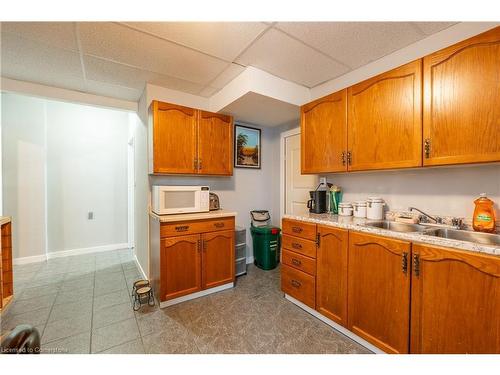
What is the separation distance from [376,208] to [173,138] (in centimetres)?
212

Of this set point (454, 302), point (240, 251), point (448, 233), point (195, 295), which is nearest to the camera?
point (454, 302)

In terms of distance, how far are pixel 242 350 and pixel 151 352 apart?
A: 2.10 ft

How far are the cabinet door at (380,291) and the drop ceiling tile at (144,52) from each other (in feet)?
6.68

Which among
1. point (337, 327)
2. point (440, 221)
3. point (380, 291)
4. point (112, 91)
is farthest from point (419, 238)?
point (112, 91)

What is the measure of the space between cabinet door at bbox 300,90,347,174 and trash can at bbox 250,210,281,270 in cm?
106

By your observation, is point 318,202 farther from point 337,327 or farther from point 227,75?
point 227,75

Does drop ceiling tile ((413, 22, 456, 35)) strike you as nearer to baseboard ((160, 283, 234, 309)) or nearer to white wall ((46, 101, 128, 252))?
baseboard ((160, 283, 234, 309))

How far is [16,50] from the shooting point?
68.0 inches

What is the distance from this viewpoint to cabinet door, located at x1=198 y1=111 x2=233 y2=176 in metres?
2.36

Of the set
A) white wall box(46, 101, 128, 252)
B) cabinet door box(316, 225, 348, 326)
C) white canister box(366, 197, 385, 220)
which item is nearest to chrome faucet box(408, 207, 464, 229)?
white canister box(366, 197, 385, 220)

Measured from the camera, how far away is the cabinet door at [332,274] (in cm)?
160

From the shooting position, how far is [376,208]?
1824mm

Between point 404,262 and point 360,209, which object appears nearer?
point 404,262

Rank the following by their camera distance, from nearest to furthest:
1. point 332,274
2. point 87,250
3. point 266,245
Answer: point 332,274
point 266,245
point 87,250
